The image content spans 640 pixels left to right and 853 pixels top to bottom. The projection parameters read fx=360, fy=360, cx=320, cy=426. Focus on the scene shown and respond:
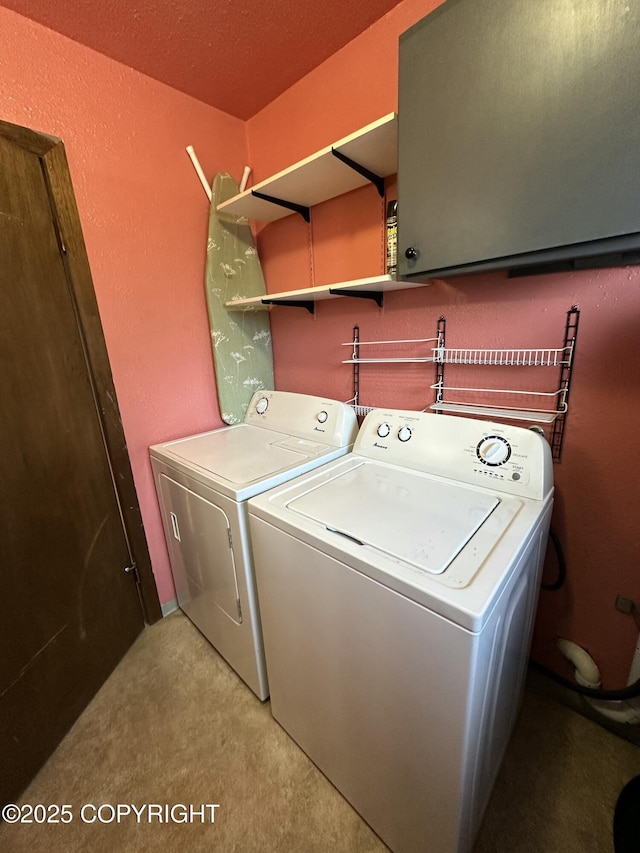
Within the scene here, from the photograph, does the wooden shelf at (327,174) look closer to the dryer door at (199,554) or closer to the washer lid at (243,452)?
the washer lid at (243,452)

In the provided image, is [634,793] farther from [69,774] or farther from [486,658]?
[69,774]

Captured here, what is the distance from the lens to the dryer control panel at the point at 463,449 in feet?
3.59

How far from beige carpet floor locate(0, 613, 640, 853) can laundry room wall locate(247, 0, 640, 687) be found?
328mm

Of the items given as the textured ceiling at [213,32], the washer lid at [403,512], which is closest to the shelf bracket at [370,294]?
the washer lid at [403,512]

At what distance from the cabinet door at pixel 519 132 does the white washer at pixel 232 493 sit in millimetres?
831

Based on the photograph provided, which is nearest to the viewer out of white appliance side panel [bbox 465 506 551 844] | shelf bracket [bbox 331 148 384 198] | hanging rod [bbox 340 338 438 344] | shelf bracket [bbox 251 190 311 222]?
white appliance side panel [bbox 465 506 551 844]

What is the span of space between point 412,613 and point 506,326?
106 cm

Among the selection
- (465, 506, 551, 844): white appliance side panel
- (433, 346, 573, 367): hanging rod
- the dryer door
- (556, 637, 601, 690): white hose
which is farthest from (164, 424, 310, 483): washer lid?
(556, 637, 601, 690): white hose

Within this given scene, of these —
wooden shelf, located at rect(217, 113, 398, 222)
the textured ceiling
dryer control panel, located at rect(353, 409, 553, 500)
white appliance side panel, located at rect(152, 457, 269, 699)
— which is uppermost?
the textured ceiling

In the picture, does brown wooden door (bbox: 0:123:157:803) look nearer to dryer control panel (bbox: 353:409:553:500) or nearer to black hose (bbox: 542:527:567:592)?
dryer control panel (bbox: 353:409:553:500)

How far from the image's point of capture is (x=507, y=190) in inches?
37.0

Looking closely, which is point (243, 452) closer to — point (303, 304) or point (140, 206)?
point (303, 304)

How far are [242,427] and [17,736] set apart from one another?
4.75ft

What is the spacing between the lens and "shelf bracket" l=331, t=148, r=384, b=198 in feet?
4.32
